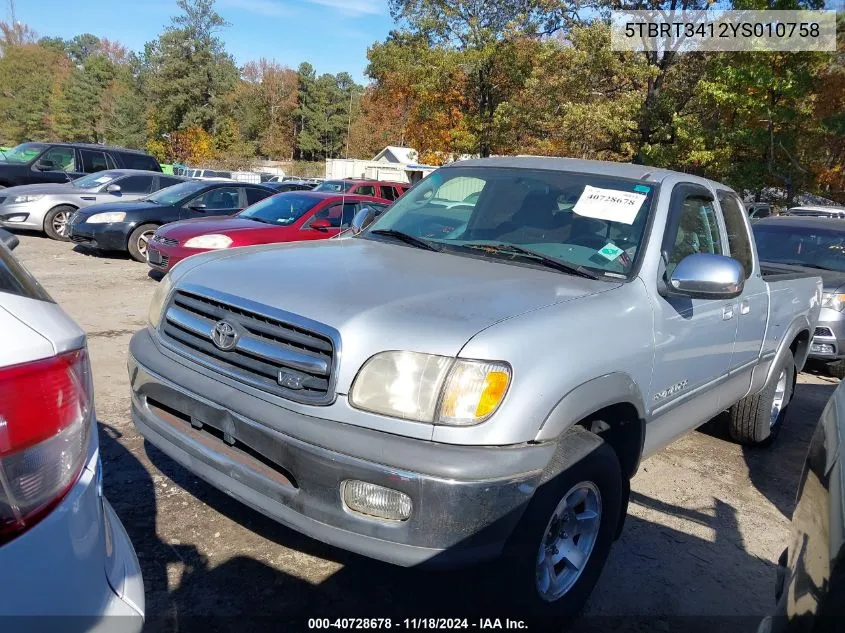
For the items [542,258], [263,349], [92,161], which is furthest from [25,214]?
[542,258]

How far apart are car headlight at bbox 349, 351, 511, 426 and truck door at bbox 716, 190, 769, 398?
2.30 metres

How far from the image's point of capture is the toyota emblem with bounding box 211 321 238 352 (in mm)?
2736

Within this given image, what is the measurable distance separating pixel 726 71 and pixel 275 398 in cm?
1678

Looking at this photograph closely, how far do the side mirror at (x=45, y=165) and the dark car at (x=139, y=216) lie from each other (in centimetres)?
547

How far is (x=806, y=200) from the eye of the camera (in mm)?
22703

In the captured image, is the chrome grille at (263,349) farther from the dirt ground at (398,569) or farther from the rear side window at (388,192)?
the rear side window at (388,192)

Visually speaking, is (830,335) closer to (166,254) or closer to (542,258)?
(542,258)

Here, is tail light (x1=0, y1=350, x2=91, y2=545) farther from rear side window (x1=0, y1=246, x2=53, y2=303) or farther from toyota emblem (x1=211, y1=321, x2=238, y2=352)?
toyota emblem (x1=211, y1=321, x2=238, y2=352)

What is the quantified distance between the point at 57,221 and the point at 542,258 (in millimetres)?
12375

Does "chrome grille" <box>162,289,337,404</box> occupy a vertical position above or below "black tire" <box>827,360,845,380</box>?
above

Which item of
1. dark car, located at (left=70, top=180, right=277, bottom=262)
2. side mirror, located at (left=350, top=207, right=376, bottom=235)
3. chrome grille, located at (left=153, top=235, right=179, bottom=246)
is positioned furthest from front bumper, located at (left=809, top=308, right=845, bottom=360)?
dark car, located at (left=70, top=180, right=277, bottom=262)

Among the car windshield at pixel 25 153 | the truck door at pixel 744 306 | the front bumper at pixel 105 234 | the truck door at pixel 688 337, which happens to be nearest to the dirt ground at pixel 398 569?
the truck door at pixel 688 337

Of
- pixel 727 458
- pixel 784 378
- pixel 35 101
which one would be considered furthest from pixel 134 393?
pixel 35 101

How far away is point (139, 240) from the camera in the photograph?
1130 cm
